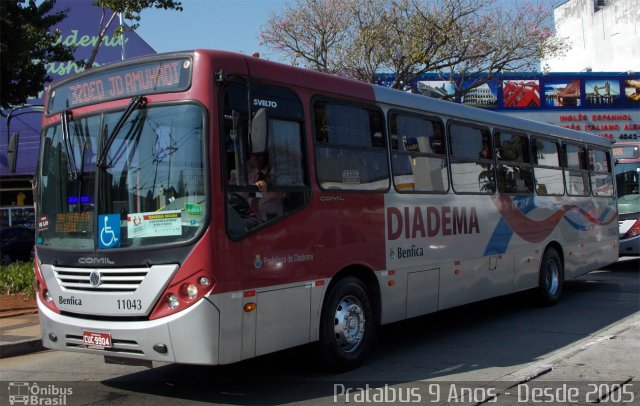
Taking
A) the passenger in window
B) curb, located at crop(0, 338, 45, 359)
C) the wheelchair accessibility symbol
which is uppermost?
the passenger in window

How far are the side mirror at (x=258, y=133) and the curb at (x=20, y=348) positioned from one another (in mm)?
4922

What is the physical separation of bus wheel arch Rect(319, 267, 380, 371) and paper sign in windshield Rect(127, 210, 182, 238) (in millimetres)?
1862

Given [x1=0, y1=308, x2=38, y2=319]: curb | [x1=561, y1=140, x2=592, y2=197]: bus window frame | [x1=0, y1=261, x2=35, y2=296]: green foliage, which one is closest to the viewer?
[x1=0, y1=308, x2=38, y2=319]: curb

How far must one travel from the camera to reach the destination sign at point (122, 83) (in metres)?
5.75

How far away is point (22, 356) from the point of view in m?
8.34

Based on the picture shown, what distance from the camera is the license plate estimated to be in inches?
222

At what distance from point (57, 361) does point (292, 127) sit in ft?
14.0

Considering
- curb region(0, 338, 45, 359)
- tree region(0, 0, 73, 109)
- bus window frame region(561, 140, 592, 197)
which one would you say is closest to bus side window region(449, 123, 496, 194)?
Result: bus window frame region(561, 140, 592, 197)

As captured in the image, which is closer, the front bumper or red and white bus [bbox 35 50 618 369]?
the front bumper

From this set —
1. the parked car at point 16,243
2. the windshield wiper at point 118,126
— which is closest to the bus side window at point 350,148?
the windshield wiper at point 118,126

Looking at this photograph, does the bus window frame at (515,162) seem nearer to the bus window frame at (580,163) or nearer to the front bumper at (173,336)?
the bus window frame at (580,163)

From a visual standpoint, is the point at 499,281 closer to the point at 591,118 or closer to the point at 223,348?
the point at 223,348

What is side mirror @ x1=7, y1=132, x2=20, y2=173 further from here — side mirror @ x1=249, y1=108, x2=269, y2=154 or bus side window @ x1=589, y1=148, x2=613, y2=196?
bus side window @ x1=589, y1=148, x2=613, y2=196

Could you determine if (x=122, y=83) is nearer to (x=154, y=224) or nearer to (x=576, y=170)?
(x=154, y=224)
